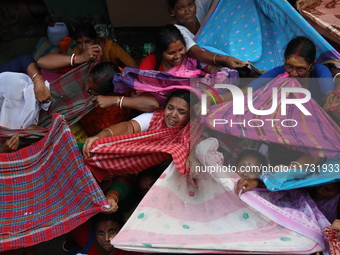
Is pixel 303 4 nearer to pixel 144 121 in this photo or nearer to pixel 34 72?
pixel 144 121

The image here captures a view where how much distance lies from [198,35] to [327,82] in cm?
113

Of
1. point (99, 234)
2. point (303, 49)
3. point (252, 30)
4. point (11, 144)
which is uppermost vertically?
point (303, 49)

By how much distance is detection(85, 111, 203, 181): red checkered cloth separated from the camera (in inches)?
87.0

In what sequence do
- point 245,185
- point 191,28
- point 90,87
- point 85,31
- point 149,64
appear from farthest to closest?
point 191,28, point 85,31, point 149,64, point 90,87, point 245,185

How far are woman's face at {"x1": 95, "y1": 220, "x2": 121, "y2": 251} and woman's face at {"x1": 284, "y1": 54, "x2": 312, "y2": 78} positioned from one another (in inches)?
58.7

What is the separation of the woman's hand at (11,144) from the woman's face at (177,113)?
991 millimetres

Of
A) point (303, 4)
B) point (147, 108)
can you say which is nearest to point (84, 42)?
point (147, 108)

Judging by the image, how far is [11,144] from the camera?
8.10ft

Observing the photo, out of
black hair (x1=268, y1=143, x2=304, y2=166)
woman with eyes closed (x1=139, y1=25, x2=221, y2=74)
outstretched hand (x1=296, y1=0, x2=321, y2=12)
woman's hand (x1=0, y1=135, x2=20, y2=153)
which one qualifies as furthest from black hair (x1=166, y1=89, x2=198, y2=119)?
Result: outstretched hand (x1=296, y1=0, x2=321, y2=12)

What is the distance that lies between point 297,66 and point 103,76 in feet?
4.16

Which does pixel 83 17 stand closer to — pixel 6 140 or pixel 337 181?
pixel 6 140

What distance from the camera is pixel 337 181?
2.05 meters

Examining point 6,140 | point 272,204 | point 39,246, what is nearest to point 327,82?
point 272,204

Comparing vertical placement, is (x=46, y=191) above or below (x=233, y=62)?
below
